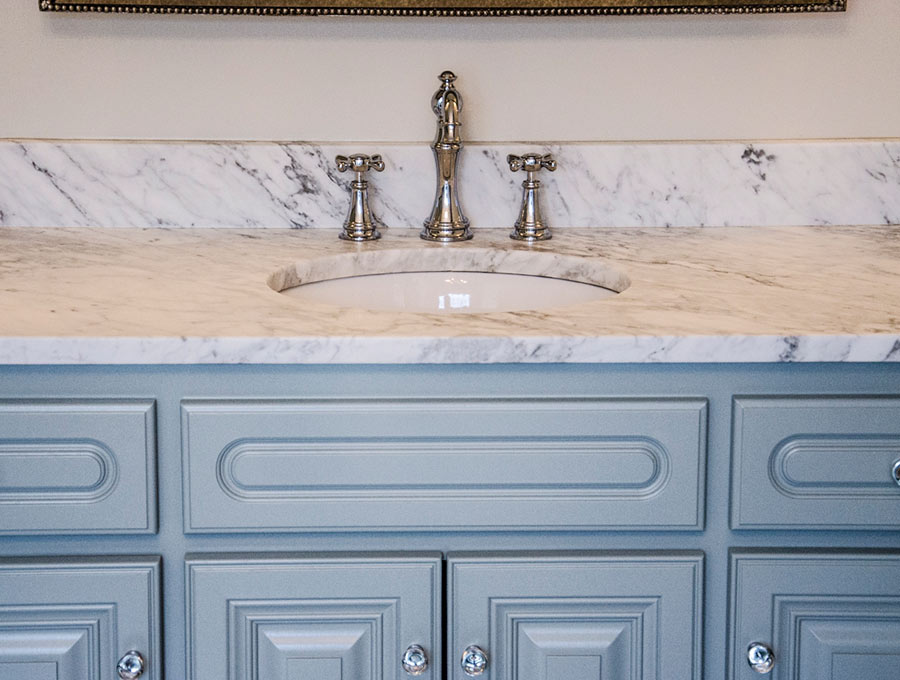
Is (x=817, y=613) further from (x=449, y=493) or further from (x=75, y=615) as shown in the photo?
(x=75, y=615)

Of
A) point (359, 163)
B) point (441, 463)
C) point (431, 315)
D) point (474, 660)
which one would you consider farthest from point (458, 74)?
point (474, 660)

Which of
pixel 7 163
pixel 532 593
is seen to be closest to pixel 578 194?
pixel 532 593

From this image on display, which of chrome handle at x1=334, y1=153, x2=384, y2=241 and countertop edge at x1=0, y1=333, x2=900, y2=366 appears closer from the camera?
countertop edge at x1=0, y1=333, x2=900, y2=366

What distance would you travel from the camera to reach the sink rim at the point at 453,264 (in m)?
1.21

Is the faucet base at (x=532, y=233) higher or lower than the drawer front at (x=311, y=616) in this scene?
higher

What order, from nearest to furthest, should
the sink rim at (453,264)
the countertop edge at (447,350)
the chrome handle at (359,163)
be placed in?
the countertop edge at (447,350) < the sink rim at (453,264) < the chrome handle at (359,163)

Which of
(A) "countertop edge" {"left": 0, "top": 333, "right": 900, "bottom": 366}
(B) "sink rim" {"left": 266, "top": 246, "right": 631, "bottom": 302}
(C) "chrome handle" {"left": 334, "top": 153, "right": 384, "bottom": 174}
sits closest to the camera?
(A) "countertop edge" {"left": 0, "top": 333, "right": 900, "bottom": 366}

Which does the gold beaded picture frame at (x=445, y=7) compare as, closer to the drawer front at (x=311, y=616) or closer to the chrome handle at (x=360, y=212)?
the chrome handle at (x=360, y=212)

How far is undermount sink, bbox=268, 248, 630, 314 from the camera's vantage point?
4.07ft

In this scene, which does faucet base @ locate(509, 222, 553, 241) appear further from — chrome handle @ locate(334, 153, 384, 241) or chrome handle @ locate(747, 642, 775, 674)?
chrome handle @ locate(747, 642, 775, 674)

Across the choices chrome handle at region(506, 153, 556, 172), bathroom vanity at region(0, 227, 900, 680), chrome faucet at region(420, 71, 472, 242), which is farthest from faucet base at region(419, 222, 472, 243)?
bathroom vanity at region(0, 227, 900, 680)

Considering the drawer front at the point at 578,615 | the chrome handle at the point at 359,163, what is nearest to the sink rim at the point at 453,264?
the chrome handle at the point at 359,163

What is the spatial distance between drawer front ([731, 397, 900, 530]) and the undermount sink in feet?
1.21

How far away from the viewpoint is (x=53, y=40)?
137 cm
